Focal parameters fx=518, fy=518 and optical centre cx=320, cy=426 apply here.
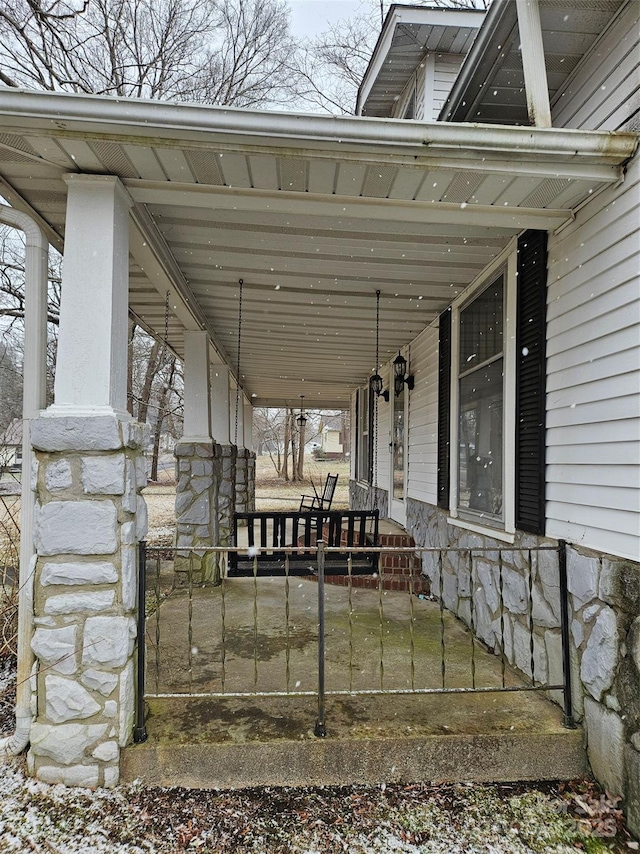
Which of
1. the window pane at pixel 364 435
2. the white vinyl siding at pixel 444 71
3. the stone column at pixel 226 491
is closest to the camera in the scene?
the white vinyl siding at pixel 444 71

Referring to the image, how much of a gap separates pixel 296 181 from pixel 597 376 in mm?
1639

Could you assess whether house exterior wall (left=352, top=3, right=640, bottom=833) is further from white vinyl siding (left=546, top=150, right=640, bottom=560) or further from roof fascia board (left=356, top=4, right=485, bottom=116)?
roof fascia board (left=356, top=4, right=485, bottom=116)

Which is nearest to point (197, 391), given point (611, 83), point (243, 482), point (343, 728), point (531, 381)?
point (531, 381)

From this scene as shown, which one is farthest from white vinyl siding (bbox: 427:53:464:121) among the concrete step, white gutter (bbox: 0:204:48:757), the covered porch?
the concrete step

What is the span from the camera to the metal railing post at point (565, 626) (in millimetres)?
2441

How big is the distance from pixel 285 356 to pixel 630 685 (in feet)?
17.1

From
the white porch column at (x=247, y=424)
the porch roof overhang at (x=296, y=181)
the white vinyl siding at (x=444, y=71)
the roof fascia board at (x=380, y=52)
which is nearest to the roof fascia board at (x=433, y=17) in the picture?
the roof fascia board at (x=380, y=52)

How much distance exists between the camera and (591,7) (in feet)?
8.05

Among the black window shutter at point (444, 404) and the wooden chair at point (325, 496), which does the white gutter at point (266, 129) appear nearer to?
the black window shutter at point (444, 404)

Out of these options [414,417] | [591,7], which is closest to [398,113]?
[414,417]

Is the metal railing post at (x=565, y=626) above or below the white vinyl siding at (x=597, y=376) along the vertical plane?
below

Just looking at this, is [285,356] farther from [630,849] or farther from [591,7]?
[630,849]

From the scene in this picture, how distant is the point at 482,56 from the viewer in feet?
9.78

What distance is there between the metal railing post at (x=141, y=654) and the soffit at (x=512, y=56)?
3.22 m
